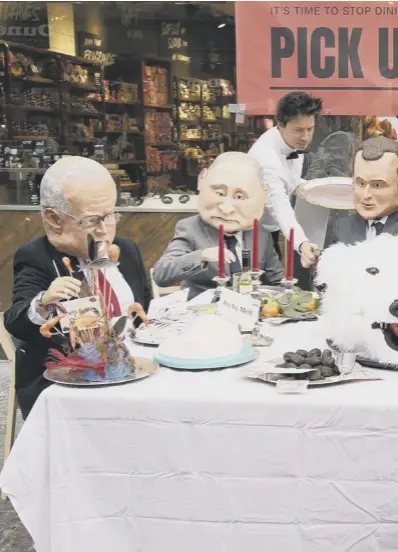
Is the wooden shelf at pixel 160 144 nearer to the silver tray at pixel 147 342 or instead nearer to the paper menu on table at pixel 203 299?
the paper menu on table at pixel 203 299

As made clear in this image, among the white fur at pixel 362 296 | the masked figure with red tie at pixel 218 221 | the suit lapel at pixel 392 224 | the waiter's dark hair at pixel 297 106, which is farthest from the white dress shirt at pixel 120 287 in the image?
the waiter's dark hair at pixel 297 106

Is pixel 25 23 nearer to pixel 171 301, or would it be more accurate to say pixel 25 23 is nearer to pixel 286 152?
pixel 286 152

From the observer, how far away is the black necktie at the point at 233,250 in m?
2.86

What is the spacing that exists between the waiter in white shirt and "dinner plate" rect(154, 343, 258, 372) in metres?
1.58

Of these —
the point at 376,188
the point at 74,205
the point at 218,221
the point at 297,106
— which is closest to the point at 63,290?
the point at 74,205

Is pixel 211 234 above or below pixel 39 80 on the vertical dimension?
below

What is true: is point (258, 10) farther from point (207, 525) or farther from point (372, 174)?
point (207, 525)

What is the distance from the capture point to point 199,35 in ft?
16.0

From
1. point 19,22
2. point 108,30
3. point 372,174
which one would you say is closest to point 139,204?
point 108,30

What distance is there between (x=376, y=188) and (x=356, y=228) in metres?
0.21

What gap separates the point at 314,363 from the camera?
1.73 metres

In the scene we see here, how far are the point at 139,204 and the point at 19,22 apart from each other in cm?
153

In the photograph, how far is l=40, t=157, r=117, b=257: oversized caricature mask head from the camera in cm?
225

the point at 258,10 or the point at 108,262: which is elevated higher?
the point at 258,10
